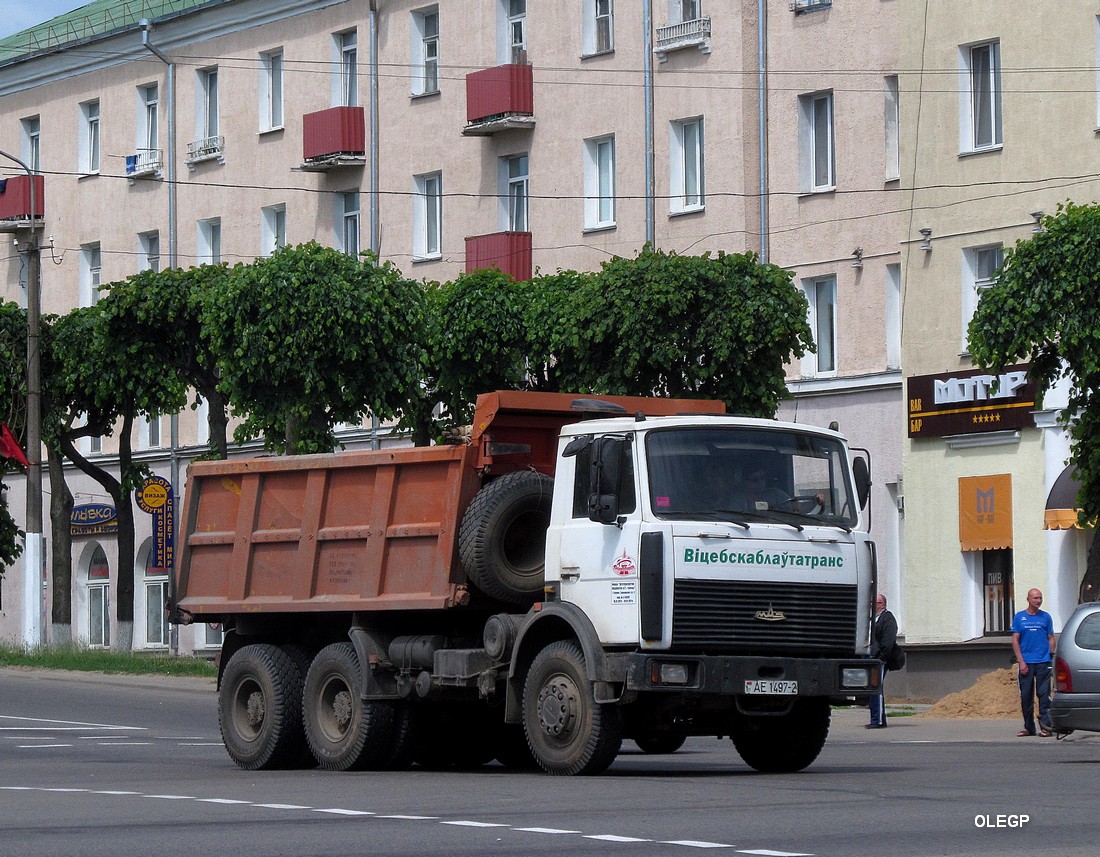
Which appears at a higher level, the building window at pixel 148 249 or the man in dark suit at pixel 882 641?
the building window at pixel 148 249

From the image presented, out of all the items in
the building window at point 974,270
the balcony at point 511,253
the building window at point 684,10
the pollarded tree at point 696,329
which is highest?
the building window at point 684,10

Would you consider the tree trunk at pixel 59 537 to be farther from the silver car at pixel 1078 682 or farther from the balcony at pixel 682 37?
the silver car at pixel 1078 682

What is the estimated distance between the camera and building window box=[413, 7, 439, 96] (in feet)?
154

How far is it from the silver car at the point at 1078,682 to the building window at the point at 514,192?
24556 millimetres

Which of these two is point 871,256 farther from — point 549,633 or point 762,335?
point 549,633

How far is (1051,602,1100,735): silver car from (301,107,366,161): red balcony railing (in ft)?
93.7

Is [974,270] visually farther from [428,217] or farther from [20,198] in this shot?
[20,198]

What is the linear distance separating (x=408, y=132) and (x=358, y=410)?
1047 centimetres

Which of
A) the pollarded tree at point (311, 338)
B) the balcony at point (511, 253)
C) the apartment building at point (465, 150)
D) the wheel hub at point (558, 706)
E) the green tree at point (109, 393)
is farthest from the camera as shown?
the balcony at point (511, 253)

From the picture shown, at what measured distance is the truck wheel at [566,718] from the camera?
1719 cm

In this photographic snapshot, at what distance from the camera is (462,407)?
38406mm

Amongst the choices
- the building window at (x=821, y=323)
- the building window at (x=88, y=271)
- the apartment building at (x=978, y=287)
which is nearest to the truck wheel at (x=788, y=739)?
the apartment building at (x=978, y=287)

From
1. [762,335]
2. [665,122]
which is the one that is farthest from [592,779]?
[665,122]

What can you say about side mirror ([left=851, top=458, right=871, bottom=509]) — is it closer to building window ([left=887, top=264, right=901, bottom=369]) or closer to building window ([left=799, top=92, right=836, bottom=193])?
building window ([left=887, top=264, right=901, bottom=369])
